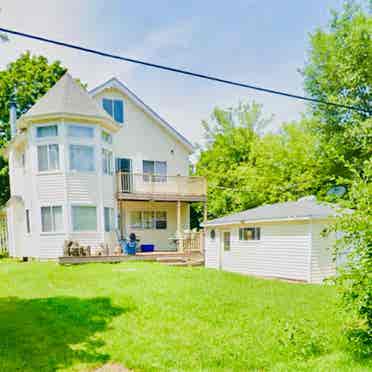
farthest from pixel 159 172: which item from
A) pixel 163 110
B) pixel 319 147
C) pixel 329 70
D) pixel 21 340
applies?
pixel 21 340

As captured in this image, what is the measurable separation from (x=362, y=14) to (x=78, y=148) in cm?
1714

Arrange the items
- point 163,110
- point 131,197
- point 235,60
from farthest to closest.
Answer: point 163,110 < point 131,197 < point 235,60

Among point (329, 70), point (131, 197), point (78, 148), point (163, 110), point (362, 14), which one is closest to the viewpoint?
point (78, 148)

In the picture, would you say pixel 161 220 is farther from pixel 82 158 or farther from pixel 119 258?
pixel 82 158

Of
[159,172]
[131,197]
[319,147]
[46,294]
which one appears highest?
[319,147]

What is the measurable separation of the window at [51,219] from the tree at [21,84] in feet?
36.3

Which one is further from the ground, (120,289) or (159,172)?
(159,172)

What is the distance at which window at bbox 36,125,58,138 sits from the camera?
48.4 ft

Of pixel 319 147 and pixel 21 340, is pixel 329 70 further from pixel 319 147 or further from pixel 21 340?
pixel 21 340

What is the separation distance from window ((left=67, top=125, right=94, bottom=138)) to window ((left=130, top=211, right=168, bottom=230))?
5.15 metres

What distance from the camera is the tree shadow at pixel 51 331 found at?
15.4 ft

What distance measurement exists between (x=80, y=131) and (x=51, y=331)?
1083 centimetres

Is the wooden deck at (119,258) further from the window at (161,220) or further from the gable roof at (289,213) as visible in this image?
the window at (161,220)

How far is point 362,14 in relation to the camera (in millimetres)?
18078
